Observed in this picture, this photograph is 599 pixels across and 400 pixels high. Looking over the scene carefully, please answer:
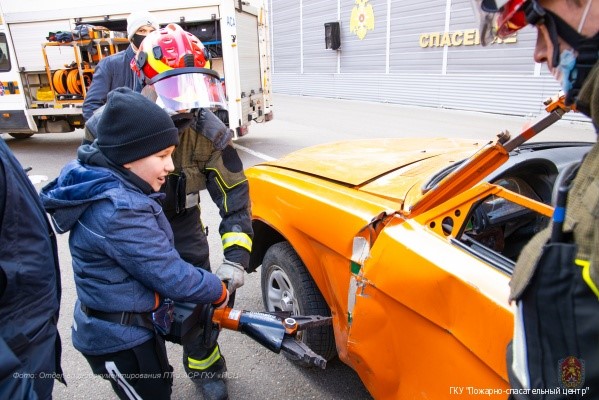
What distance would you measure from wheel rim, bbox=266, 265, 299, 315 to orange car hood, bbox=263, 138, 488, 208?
2.06 ft

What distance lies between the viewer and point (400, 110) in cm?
1438

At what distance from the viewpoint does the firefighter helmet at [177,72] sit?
1909mm

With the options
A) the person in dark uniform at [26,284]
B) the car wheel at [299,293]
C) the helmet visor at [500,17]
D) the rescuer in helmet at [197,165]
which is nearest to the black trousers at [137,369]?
the person in dark uniform at [26,284]

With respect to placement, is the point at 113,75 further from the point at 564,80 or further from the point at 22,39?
the point at 22,39

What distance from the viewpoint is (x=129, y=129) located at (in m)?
1.54

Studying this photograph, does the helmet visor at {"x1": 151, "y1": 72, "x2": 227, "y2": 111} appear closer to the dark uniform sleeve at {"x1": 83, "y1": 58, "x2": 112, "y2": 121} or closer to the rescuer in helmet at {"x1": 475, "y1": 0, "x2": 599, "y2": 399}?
the rescuer in helmet at {"x1": 475, "y1": 0, "x2": 599, "y2": 399}

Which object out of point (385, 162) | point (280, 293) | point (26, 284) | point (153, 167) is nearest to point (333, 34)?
point (385, 162)

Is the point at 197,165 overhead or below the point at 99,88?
below

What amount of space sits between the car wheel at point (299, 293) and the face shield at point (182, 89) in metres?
0.97

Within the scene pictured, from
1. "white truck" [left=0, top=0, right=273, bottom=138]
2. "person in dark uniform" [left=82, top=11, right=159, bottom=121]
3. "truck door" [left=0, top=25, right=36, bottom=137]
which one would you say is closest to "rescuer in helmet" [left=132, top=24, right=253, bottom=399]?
"person in dark uniform" [left=82, top=11, right=159, bottom=121]

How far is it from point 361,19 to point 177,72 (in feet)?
56.8

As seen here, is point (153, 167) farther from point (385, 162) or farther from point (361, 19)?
point (361, 19)

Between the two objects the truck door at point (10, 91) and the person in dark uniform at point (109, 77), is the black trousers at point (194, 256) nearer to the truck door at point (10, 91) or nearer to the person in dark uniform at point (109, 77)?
the person in dark uniform at point (109, 77)

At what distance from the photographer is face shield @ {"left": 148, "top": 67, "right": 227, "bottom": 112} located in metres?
1.89
